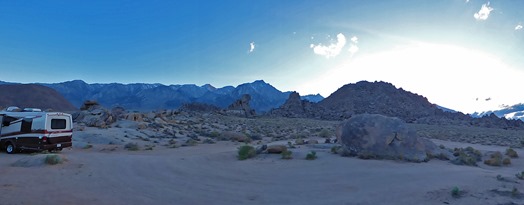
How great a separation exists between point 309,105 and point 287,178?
78.5m

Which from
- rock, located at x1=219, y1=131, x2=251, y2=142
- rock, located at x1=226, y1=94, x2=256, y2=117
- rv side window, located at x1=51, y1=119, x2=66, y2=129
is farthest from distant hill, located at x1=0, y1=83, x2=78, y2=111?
rv side window, located at x1=51, y1=119, x2=66, y2=129

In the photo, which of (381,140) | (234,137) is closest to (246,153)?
(381,140)

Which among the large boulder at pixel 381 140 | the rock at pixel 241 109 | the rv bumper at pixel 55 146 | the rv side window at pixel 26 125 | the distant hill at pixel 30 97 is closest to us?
the large boulder at pixel 381 140

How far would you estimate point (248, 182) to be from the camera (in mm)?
10516

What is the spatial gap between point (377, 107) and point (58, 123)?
242 ft

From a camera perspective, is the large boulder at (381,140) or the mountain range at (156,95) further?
the mountain range at (156,95)

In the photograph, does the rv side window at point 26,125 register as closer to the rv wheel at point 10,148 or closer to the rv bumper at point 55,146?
the rv wheel at point 10,148

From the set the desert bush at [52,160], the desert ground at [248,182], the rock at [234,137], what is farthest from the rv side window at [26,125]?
the rock at [234,137]

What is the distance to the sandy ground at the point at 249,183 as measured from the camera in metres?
8.23

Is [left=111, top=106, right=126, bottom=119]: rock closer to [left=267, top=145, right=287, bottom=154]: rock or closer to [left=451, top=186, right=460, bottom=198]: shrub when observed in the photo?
→ [left=267, top=145, right=287, bottom=154]: rock

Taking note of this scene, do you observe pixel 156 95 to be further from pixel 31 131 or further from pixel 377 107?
pixel 31 131

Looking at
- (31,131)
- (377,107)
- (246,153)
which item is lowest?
(246,153)

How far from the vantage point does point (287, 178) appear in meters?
10.9

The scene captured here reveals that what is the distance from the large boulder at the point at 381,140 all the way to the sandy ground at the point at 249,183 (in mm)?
970
